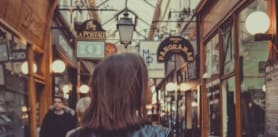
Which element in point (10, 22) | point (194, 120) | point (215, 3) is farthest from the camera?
point (194, 120)

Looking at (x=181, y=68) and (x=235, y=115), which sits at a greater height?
(x=181, y=68)

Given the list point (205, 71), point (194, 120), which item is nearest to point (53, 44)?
point (205, 71)

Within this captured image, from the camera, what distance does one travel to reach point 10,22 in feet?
33.5

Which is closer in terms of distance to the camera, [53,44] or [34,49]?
[34,49]

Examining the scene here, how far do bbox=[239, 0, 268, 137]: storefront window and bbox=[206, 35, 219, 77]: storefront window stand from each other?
301 cm

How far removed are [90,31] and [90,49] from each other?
0.50 metres

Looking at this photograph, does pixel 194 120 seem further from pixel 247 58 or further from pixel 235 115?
pixel 247 58

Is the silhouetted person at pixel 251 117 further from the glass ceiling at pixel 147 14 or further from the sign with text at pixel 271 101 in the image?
the glass ceiling at pixel 147 14

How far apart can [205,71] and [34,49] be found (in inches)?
181

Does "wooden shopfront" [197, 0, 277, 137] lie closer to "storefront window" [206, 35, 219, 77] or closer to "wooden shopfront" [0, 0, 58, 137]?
"storefront window" [206, 35, 219, 77]

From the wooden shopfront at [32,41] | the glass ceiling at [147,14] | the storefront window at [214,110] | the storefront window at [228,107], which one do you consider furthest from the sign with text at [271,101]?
the glass ceiling at [147,14]

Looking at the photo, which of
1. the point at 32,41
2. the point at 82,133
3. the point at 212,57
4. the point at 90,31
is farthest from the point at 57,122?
the point at 82,133

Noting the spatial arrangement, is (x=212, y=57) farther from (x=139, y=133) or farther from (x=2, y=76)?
(x=139, y=133)

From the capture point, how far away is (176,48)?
1661cm
